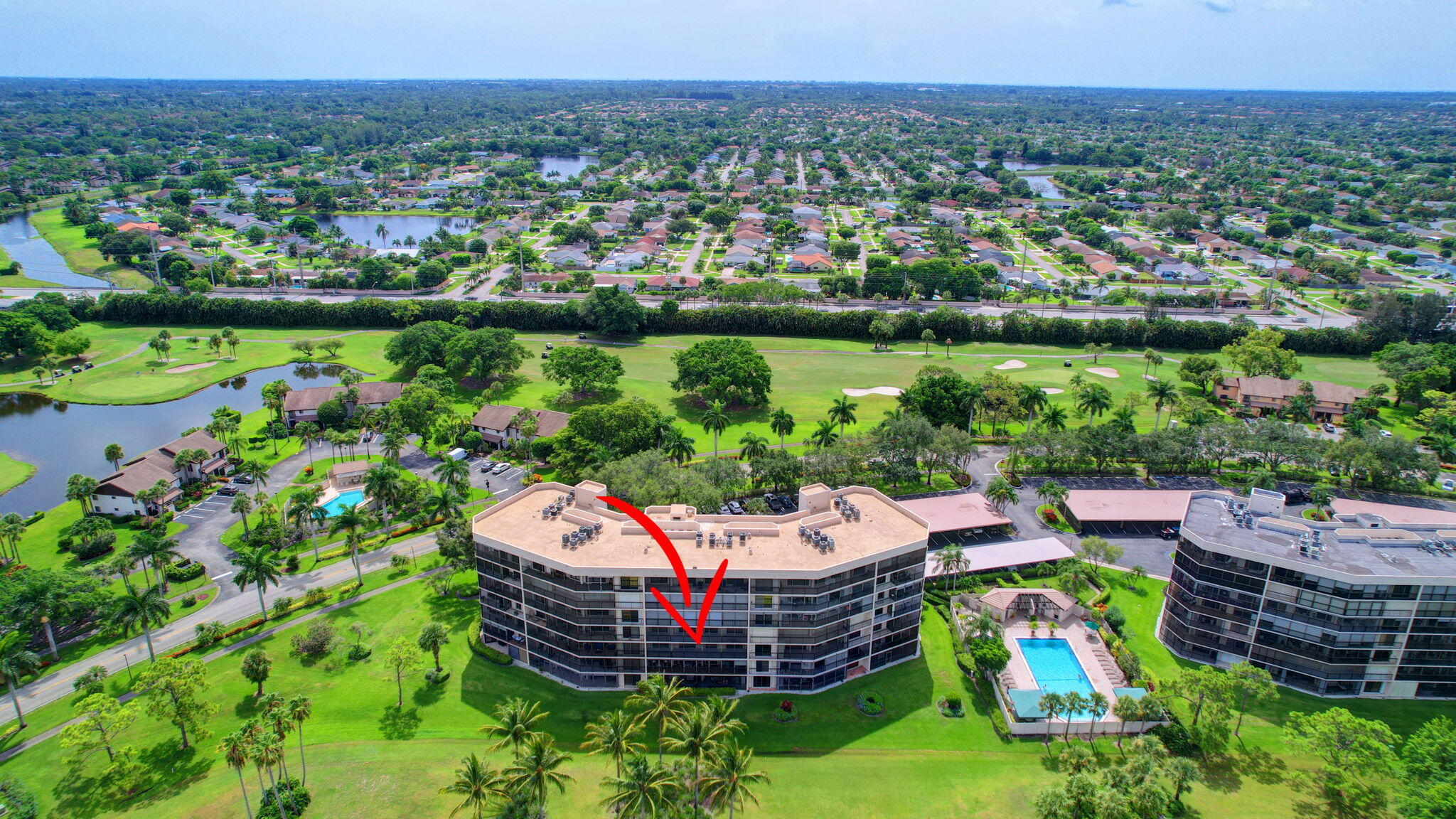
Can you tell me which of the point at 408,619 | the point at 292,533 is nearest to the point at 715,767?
the point at 408,619

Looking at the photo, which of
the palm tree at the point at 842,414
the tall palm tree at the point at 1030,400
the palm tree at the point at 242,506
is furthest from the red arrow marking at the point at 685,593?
the tall palm tree at the point at 1030,400

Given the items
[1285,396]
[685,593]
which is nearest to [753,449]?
[685,593]

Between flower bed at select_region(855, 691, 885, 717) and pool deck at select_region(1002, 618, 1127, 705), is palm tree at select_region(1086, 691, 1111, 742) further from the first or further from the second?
flower bed at select_region(855, 691, 885, 717)

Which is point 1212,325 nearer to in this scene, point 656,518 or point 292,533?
point 656,518

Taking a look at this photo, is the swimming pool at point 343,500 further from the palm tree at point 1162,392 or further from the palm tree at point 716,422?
the palm tree at point 1162,392

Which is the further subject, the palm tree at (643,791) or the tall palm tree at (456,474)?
the tall palm tree at (456,474)

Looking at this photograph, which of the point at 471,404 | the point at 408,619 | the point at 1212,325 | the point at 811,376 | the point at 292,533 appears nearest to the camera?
the point at 408,619
